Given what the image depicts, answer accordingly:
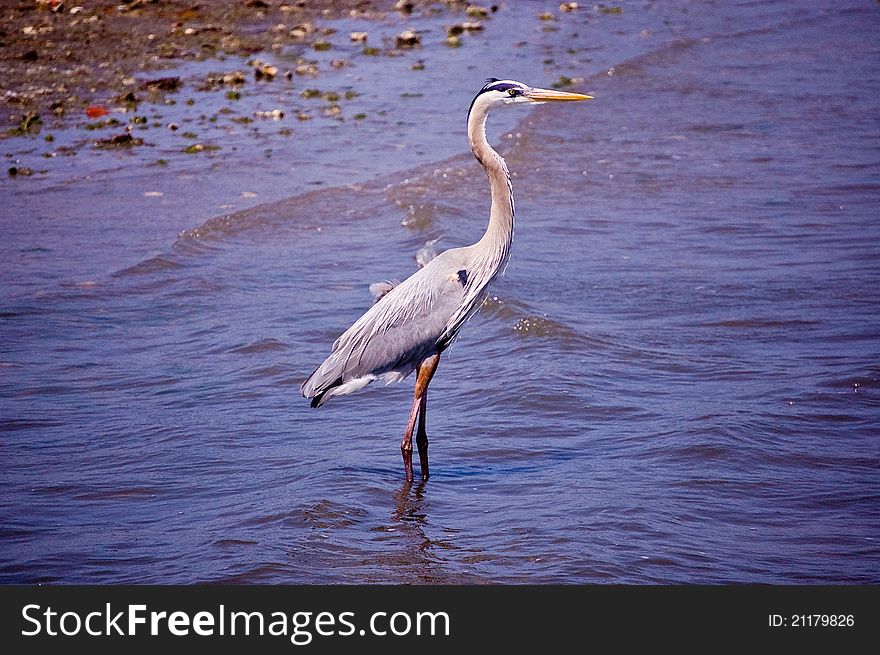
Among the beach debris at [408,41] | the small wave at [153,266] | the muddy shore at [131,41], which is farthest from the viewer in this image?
the beach debris at [408,41]

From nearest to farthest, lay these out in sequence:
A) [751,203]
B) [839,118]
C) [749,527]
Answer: [749,527] → [751,203] → [839,118]

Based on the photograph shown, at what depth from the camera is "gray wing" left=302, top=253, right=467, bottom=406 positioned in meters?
6.05

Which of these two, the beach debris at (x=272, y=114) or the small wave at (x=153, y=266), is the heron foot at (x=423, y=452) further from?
the beach debris at (x=272, y=114)

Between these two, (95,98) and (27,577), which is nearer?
(27,577)

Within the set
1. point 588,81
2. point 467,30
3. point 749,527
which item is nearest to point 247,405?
point 749,527

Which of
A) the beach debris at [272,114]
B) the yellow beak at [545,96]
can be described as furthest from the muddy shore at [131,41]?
the yellow beak at [545,96]

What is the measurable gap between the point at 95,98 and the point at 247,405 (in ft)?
27.7

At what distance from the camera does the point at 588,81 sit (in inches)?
616

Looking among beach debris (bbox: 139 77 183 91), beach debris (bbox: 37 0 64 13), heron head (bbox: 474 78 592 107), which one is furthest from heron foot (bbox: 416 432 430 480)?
beach debris (bbox: 37 0 64 13)

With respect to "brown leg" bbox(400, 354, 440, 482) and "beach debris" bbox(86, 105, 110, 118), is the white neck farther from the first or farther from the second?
"beach debris" bbox(86, 105, 110, 118)

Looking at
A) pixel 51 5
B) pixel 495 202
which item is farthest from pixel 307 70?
pixel 495 202

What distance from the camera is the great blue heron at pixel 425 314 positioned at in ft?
19.9

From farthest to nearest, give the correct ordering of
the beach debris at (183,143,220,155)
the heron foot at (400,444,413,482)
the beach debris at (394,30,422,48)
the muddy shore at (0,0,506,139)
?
the beach debris at (394,30,422,48) → the muddy shore at (0,0,506,139) → the beach debris at (183,143,220,155) → the heron foot at (400,444,413,482)

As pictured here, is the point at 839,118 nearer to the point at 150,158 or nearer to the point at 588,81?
the point at 588,81
